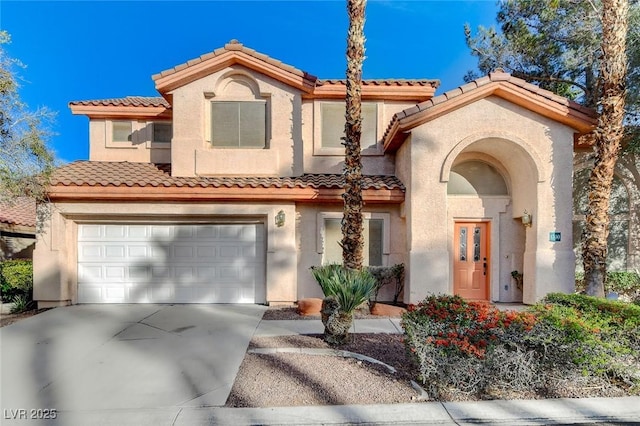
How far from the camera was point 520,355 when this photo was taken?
13.7ft

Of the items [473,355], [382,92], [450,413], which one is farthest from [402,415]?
[382,92]

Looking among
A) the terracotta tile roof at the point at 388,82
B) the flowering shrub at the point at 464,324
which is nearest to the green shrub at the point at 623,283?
the flowering shrub at the point at 464,324

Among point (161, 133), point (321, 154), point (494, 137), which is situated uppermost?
point (161, 133)

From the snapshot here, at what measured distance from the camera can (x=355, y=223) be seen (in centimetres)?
754

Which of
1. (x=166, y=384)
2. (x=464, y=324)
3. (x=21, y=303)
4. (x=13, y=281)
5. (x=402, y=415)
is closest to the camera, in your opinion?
(x=402, y=415)

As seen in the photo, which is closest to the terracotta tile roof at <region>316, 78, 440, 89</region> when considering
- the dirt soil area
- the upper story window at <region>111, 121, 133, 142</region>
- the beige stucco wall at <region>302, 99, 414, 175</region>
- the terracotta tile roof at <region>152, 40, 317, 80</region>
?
the beige stucco wall at <region>302, 99, 414, 175</region>

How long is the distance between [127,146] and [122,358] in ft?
27.0

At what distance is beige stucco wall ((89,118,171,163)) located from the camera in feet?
36.2

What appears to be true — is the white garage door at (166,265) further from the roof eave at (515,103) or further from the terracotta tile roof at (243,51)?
the roof eave at (515,103)

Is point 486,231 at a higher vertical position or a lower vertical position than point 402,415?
higher

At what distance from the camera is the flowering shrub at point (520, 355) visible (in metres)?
4.11

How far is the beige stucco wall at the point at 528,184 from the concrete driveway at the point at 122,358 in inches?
188

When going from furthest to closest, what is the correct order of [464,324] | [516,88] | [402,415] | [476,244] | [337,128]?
[337,128] → [476,244] → [516,88] → [464,324] → [402,415]

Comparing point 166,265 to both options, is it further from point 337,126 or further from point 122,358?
point 337,126
